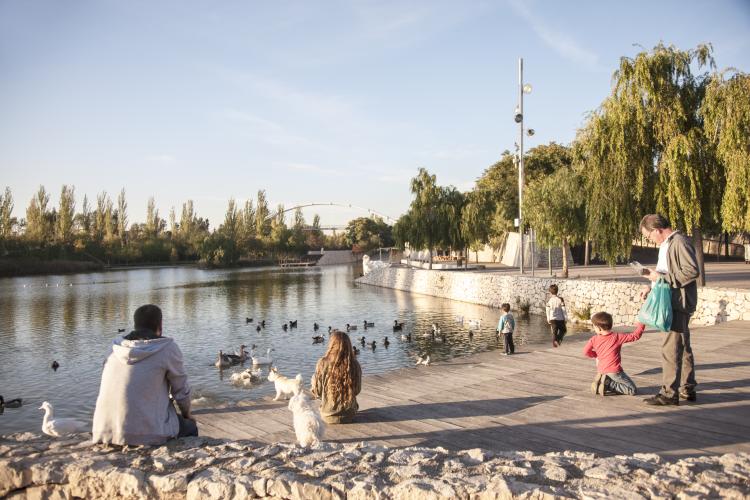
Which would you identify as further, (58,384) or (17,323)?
(17,323)

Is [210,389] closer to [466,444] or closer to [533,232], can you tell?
[466,444]

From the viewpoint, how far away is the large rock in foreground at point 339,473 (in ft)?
10.5

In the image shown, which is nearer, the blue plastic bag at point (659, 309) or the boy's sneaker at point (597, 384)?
the blue plastic bag at point (659, 309)

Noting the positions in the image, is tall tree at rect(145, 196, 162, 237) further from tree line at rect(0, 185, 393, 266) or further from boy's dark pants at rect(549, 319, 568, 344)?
boy's dark pants at rect(549, 319, 568, 344)

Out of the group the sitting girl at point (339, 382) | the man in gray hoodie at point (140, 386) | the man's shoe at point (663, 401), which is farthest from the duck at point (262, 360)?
the man's shoe at point (663, 401)

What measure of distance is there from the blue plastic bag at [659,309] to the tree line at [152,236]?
81353 millimetres

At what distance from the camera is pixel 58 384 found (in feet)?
A: 46.6

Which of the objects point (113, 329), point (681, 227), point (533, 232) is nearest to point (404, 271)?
point (533, 232)

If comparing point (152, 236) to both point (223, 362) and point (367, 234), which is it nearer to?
point (367, 234)

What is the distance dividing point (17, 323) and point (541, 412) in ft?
89.8

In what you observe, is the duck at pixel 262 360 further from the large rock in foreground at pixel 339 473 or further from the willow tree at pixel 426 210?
the willow tree at pixel 426 210

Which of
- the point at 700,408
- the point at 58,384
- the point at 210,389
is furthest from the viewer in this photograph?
the point at 58,384

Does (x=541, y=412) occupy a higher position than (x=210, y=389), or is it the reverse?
(x=541, y=412)

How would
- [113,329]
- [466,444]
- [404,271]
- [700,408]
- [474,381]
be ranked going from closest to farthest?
[466,444] → [700,408] → [474,381] → [113,329] → [404,271]
